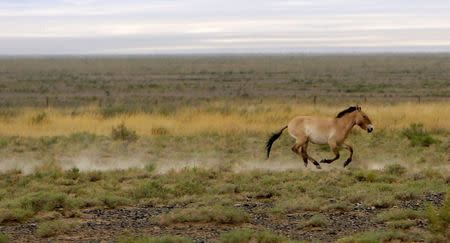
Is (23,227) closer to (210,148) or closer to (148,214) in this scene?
(148,214)

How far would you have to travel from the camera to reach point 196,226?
1117 cm

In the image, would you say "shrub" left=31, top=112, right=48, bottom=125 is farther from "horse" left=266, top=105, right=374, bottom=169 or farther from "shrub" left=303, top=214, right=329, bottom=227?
"shrub" left=303, top=214, right=329, bottom=227

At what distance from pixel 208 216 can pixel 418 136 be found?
480 inches

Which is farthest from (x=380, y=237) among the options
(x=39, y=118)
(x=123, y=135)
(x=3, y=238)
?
(x=39, y=118)

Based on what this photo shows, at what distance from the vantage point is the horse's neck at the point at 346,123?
1762 cm

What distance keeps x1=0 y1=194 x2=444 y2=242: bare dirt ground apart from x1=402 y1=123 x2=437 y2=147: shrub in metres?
9.25

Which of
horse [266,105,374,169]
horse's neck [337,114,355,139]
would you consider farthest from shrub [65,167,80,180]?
horse's neck [337,114,355,139]

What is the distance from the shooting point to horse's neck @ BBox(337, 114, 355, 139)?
1762cm

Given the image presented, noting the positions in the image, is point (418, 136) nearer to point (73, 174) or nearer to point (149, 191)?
point (73, 174)

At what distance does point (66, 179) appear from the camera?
15.8m

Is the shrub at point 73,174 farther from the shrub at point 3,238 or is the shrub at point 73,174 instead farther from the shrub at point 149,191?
the shrub at point 3,238

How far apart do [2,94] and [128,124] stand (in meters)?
33.0

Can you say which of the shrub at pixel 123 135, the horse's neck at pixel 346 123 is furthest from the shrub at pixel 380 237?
the shrub at pixel 123 135

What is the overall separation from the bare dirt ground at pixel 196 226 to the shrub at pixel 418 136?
9245 mm
